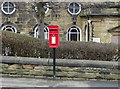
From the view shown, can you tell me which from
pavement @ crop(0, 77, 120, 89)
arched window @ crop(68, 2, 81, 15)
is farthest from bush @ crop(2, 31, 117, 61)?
arched window @ crop(68, 2, 81, 15)

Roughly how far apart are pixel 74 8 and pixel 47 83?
44.4ft

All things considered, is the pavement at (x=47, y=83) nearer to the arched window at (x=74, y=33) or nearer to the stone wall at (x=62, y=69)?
the stone wall at (x=62, y=69)

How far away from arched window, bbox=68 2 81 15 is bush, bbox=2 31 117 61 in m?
11.7

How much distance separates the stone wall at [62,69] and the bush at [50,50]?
60cm

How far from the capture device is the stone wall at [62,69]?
679cm

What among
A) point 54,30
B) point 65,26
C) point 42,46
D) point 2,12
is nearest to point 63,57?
point 42,46

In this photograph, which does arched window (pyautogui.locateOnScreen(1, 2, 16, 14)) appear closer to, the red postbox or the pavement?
the red postbox

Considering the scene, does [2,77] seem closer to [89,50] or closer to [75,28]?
[89,50]

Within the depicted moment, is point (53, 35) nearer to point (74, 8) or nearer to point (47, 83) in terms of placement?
point (47, 83)

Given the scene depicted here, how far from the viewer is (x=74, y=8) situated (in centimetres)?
1891

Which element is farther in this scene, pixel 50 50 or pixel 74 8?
pixel 74 8

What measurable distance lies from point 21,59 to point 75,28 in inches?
497

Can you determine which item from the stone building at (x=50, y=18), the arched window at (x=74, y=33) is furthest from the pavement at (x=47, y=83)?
the arched window at (x=74, y=33)

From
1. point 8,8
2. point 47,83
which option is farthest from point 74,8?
point 47,83
